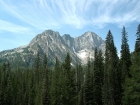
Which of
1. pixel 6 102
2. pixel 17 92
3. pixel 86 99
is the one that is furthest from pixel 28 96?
pixel 86 99

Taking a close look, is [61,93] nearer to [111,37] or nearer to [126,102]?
[126,102]

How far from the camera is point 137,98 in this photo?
2838 cm

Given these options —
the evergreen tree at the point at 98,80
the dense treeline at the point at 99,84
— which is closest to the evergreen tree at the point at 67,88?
the dense treeline at the point at 99,84

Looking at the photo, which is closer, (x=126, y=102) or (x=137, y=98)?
(x=137, y=98)

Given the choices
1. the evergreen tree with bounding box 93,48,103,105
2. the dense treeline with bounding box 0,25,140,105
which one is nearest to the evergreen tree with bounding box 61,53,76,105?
the dense treeline with bounding box 0,25,140,105

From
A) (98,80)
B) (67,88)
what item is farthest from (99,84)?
(67,88)

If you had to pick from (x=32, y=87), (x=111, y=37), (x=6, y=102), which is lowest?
(x=6, y=102)

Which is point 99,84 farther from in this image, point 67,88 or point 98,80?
point 67,88

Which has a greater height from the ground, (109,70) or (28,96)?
(109,70)

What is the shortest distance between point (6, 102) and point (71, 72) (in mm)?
34456

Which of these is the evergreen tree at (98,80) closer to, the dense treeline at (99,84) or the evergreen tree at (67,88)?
the dense treeline at (99,84)

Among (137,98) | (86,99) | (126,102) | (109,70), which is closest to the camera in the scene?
(137,98)

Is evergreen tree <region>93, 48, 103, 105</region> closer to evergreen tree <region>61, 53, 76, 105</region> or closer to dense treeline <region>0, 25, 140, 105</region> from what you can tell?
dense treeline <region>0, 25, 140, 105</region>

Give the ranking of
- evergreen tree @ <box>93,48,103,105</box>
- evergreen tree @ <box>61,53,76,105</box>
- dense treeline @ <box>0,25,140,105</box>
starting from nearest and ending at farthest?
dense treeline @ <box>0,25,140,105</box> < evergreen tree @ <box>61,53,76,105</box> < evergreen tree @ <box>93,48,103,105</box>
